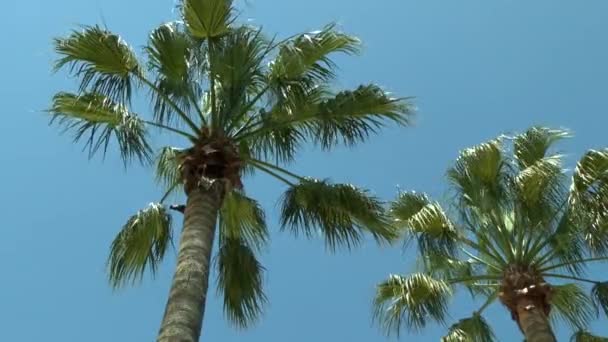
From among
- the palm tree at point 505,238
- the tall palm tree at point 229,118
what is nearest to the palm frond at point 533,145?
the palm tree at point 505,238

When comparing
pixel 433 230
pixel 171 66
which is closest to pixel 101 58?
pixel 171 66

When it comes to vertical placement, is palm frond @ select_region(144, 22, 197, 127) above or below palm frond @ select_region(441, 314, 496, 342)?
above

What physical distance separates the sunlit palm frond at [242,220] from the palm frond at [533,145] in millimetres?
5257

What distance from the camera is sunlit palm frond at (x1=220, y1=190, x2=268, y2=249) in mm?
13148

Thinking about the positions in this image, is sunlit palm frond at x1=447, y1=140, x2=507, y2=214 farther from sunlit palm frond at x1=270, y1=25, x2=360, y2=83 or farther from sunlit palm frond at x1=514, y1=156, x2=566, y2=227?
sunlit palm frond at x1=270, y1=25, x2=360, y2=83

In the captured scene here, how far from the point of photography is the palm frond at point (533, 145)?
15617 millimetres

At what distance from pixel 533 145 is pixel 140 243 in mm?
7548

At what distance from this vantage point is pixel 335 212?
41.9 ft

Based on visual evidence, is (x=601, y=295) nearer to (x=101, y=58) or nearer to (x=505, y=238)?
(x=505, y=238)

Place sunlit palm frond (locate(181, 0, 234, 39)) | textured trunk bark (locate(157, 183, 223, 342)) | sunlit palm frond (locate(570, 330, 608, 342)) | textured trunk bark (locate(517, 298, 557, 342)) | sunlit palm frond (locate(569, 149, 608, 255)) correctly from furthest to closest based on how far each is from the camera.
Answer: sunlit palm frond (locate(570, 330, 608, 342))
sunlit palm frond (locate(569, 149, 608, 255))
textured trunk bark (locate(517, 298, 557, 342))
sunlit palm frond (locate(181, 0, 234, 39))
textured trunk bark (locate(157, 183, 223, 342))

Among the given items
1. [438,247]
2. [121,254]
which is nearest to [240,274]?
[121,254]

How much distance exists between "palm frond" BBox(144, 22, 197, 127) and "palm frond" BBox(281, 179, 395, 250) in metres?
2.18

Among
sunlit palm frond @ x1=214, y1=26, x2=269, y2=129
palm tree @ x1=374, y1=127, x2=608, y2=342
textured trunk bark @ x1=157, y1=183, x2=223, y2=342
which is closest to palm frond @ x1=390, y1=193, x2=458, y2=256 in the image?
palm tree @ x1=374, y1=127, x2=608, y2=342

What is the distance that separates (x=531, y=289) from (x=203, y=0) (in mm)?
6676
